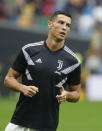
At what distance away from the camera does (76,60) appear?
Result: 24.6 ft

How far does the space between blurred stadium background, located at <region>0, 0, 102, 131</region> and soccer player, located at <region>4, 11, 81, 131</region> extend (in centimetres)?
1028

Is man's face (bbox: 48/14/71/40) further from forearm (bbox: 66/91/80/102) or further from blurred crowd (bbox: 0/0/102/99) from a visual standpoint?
blurred crowd (bbox: 0/0/102/99)

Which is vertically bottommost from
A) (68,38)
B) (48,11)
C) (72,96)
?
(72,96)

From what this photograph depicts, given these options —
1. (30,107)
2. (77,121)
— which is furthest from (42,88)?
(77,121)

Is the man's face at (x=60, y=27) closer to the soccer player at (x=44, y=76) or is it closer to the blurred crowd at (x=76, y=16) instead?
the soccer player at (x=44, y=76)

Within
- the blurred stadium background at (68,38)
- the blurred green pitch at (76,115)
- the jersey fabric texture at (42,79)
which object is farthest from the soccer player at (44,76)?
the blurred stadium background at (68,38)

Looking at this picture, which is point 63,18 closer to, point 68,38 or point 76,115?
point 76,115

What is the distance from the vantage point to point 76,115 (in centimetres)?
1680

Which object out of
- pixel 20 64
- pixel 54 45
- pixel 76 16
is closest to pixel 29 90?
pixel 20 64

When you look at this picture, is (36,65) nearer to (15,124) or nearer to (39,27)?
(15,124)

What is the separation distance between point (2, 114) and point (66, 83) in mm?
8824

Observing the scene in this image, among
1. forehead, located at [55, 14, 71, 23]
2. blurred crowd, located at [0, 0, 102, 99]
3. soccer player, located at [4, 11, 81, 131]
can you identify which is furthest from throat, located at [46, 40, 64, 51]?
blurred crowd, located at [0, 0, 102, 99]

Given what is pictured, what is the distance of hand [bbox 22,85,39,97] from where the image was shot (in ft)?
23.0

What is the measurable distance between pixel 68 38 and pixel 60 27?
593 inches
